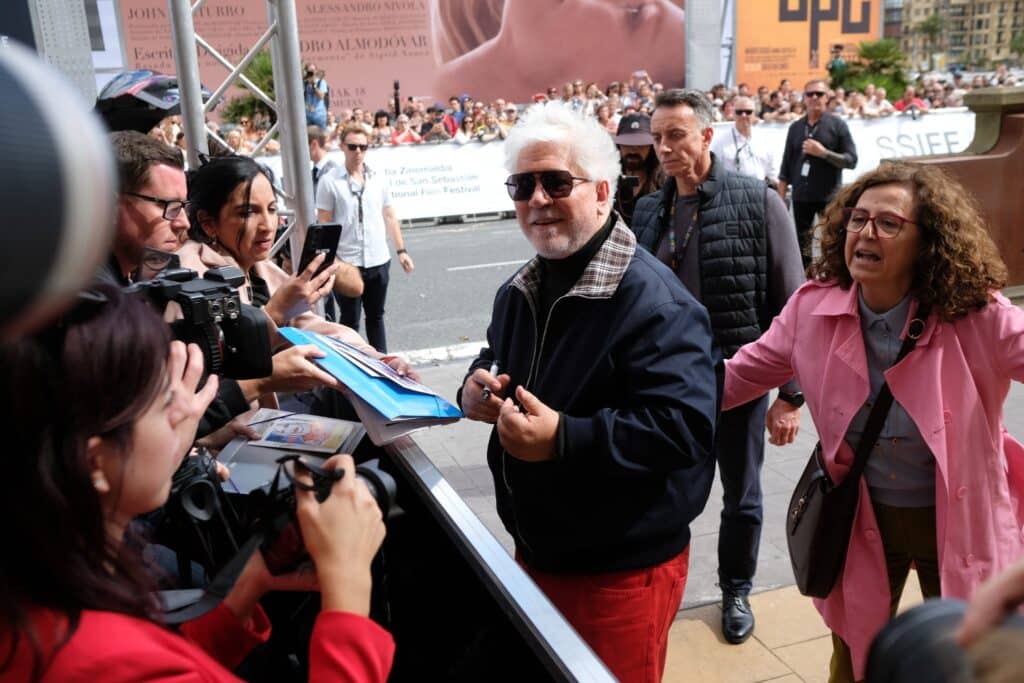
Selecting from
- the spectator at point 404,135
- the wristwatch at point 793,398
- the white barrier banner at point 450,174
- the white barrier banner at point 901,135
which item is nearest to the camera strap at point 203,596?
the wristwatch at point 793,398

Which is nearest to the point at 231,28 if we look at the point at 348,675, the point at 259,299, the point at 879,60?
the point at 879,60

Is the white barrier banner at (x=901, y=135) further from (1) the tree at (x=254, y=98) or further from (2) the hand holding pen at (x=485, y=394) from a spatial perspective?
(2) the hand holding pen at (x=485, y=394)

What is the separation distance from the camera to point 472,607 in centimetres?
181

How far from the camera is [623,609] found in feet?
7.32

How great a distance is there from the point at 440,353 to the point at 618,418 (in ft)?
17.1

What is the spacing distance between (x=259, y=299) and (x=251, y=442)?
0.94 m

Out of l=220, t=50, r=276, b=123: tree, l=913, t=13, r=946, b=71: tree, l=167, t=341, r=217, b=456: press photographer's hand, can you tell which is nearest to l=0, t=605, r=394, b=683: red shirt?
l=167, t=341, r=217, b=456: press photographer's hand

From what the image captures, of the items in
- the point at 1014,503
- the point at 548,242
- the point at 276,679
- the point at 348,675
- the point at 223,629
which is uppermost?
the point at 548,242

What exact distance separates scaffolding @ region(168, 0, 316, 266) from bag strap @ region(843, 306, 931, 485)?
3059 mm

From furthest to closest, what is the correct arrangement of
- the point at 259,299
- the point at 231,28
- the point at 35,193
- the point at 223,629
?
1. the point at 231,28
2. the point at 259,299
3. the point at 223,629
4. the point at 35,193

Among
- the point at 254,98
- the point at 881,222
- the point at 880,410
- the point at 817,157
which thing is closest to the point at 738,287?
the point at 881,222

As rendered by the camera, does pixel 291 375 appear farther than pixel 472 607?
Yes

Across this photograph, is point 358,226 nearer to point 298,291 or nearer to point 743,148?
point 743,148

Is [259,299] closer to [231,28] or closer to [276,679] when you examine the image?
[276,679]
